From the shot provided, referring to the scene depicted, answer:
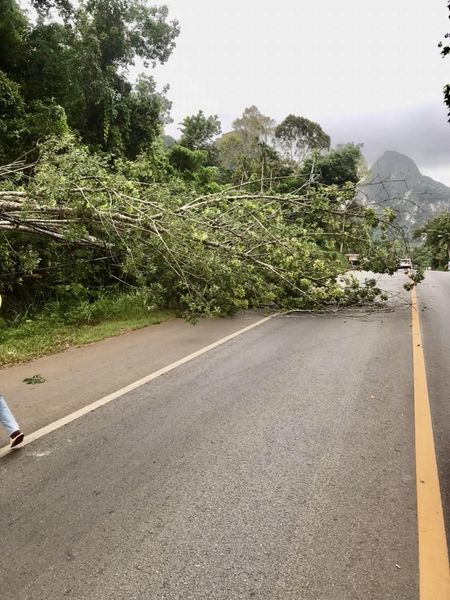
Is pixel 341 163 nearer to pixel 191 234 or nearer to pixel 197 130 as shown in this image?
pixel 197 130

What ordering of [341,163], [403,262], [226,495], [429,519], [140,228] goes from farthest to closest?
[341,163]
[403,262]
[140,228]
[226,495]
[429,519]

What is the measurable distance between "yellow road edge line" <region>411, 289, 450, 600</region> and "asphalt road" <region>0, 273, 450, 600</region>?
0.06m

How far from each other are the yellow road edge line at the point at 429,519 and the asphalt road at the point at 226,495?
0.06 m

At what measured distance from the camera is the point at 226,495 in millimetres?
2992

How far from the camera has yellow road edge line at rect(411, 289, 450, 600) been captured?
7.19ft

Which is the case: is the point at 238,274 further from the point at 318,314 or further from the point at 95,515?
the point at 95,515

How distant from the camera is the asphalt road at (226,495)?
226 centimetres

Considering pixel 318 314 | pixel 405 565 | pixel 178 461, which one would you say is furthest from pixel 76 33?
pixel 405 565

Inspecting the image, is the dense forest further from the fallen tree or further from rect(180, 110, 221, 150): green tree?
rect(180, 110, 221, 150): green tree

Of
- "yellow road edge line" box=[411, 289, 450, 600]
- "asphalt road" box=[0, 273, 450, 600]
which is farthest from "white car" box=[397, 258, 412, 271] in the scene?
"yellow road edge line" box=[411, 289, 450, 600]

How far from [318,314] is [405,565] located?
8.39 m

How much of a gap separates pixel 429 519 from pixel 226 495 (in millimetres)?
1264

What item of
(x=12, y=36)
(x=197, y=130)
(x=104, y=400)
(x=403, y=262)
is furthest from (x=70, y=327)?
(x=197, y=130)

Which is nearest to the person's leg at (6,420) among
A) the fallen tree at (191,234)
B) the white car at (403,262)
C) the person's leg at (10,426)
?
the person's leg at (10,426)
